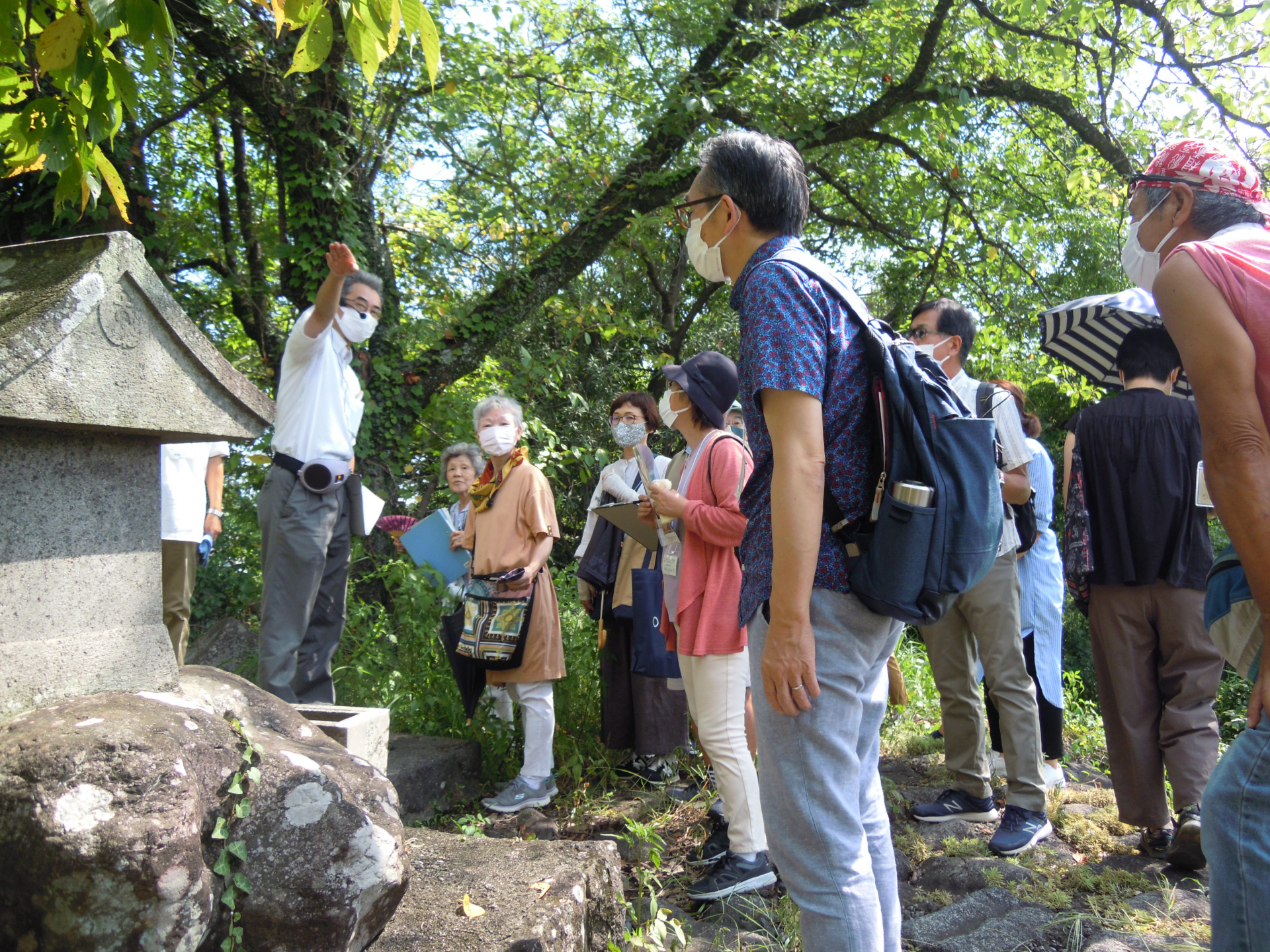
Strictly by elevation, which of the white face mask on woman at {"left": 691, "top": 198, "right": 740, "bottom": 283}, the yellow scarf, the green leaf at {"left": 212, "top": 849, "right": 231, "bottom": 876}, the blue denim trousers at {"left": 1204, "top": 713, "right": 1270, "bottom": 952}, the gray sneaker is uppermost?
the white face mask on woman at {"left": 691, "top": 198, "right": 740, "bottom": 283}

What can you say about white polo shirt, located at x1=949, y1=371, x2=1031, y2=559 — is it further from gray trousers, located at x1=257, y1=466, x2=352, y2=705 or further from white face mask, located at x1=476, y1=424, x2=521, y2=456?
gray trousers, located at x1=257, y1=466, x2=352, y2=705

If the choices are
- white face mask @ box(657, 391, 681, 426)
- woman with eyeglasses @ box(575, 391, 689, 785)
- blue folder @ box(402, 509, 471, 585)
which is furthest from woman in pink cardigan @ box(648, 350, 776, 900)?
blue folder @ box(402, 509, 471, 585)

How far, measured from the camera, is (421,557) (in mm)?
5805

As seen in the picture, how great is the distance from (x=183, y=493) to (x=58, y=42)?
304 cm

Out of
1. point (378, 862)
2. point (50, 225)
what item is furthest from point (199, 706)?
point (50, 225)

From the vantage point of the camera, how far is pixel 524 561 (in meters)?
4.45

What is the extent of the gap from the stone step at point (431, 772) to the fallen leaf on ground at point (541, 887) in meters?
1.84

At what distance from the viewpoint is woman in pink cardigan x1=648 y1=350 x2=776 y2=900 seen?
325 cm

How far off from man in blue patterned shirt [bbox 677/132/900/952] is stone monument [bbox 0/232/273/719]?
4.48 feet

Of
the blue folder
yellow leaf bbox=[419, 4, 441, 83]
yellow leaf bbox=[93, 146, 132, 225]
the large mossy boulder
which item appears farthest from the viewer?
the blue folder

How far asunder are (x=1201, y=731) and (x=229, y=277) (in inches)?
321

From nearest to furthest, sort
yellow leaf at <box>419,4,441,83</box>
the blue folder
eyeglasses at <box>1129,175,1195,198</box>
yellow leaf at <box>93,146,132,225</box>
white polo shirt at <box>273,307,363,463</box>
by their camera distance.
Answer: eyeglasses at <box>1129,175,1195,198</box>, yellow leaf at <box>419,4,441,83</box>, yellow leaf at <box>93,146,132,225</box>, white polo shirt at <box>273,307,363,463</box>, the blue folder

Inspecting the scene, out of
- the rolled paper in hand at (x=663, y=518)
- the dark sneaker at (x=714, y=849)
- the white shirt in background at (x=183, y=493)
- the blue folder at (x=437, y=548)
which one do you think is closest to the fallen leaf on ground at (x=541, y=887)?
the dark sneaker at (x=714, y=849)

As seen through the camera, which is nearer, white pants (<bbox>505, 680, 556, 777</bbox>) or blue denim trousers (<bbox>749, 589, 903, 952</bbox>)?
blue denim trousers (<bbox>749, 589, 903, 952</bbox>)
